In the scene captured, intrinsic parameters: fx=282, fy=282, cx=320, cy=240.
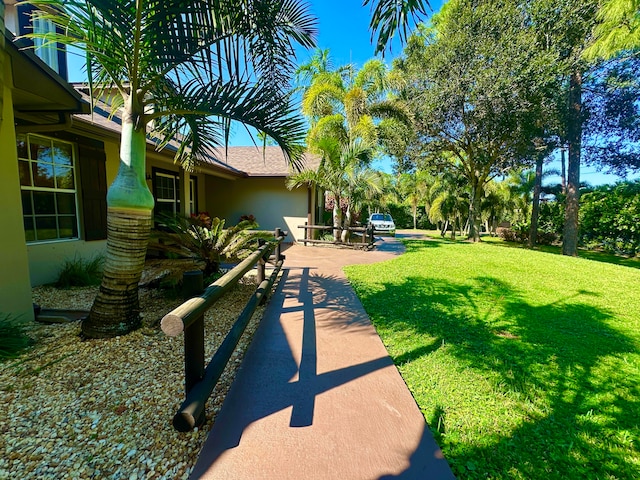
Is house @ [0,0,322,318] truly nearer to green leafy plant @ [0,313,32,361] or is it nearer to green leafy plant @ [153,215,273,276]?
green leafy plant @ [0,313,32,361]

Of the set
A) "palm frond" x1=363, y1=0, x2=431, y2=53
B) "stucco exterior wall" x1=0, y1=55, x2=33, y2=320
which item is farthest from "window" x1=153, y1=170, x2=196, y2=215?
"palm frond" x1=363, y1=0, x2=431, y2=53

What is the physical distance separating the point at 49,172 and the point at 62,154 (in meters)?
0.45

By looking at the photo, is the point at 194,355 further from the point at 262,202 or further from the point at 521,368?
the point at 262,202

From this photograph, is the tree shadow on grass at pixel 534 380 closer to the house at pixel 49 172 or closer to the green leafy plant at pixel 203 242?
the green leafy plant at pixel 203 242

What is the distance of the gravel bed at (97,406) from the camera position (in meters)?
1.64

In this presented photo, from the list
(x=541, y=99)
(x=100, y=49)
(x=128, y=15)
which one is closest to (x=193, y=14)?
(x=128, y=15)

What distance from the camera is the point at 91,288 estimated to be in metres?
5.12

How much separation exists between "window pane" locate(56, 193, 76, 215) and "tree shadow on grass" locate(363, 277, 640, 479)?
613 centimetres

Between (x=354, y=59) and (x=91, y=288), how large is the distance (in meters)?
13.8

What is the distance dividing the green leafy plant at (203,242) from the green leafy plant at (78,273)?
2.08 meters

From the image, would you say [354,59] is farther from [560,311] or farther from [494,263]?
[560,311]

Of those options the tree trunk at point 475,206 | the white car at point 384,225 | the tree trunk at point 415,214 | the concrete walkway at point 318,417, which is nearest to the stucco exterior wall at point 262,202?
the concrete walkway at point 318,417

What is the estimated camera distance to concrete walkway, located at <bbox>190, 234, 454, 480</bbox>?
5.59 ft

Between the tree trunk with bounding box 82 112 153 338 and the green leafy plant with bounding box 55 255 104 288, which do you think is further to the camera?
the green leafy plant with bounding box 55 255 104 288
